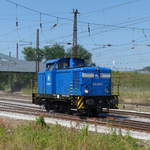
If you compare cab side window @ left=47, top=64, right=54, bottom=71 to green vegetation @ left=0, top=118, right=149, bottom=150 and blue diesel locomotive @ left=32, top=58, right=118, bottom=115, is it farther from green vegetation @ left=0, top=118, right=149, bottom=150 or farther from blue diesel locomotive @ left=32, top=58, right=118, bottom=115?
green vegetation @ left=0, top=118, right=149, bottom=150

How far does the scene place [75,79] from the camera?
762 inches

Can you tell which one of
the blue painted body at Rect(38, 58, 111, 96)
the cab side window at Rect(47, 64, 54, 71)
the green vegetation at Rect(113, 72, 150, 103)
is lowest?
the green vegetation at Rect(113, 72, 150, 103)

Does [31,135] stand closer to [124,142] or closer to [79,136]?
[79,136]

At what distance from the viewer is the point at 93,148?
8352 millimetres

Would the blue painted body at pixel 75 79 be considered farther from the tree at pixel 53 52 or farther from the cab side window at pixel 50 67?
the tree at pixel 53 52

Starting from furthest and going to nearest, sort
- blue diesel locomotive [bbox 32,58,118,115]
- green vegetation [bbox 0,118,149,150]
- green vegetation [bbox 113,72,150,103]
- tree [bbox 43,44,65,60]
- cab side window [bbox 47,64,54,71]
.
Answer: tree [bbox 43,44,65,60] → green vegetation [bbox 113,72,150,103] → cab side window [bbox 47,64,54,71] → blue diesel locomotive [bbox 32,58,118,115] → green vegetation [bbox 0,118,149,150]

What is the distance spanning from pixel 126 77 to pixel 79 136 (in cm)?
6902

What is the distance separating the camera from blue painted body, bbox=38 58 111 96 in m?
19.1

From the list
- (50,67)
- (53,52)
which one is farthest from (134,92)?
(53,52)

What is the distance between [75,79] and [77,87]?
0.52m

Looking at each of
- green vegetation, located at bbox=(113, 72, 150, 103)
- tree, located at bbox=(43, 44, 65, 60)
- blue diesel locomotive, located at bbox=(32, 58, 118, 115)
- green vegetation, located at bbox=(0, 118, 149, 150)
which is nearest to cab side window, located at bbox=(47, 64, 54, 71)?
blue diesel locomotive, located at bbox=(32, 58, 118, 115)

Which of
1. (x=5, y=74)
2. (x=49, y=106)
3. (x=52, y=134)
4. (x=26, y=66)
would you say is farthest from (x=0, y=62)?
(x=52, y=134)

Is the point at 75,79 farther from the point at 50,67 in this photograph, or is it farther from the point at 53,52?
the point at 53,52

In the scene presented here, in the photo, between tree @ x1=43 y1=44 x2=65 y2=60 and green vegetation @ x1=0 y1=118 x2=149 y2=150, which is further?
tree @ x1=43 y1=44 x2=65 y2=60
